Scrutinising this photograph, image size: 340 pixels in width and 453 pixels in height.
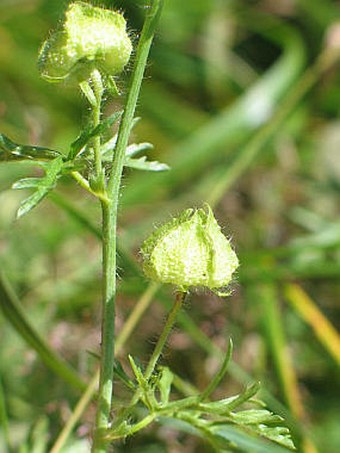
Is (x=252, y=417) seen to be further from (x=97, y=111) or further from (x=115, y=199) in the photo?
(x=97, y=111)

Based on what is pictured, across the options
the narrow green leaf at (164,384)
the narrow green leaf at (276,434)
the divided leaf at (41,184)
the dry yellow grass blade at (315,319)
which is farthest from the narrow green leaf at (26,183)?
the dry yellow grass blade at (315,319)

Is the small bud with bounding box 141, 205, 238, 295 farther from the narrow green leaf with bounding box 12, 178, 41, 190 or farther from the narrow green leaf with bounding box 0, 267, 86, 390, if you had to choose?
the narrow green leaf with bounding box 0, 267, 86, 390

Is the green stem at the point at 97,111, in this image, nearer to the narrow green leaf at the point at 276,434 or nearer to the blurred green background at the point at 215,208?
the narrow green leaf at the point at 276,434

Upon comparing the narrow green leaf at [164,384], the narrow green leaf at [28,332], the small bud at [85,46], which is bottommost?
the narrow green leaf at [164,384]

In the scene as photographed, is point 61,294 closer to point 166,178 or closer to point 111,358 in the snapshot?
point 166,178

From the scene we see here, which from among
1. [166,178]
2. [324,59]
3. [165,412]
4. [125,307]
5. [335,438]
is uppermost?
[324,59]

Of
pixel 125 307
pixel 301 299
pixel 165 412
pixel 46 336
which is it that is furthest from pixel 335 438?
pixel 165 412

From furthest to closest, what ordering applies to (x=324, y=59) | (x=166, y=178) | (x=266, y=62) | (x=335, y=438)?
(x=266, y=62) → (x=324, y=59) → (x=166, y=178) → (x=335, y=438)

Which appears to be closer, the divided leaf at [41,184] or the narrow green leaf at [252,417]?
the divided leaf at [41,184]
